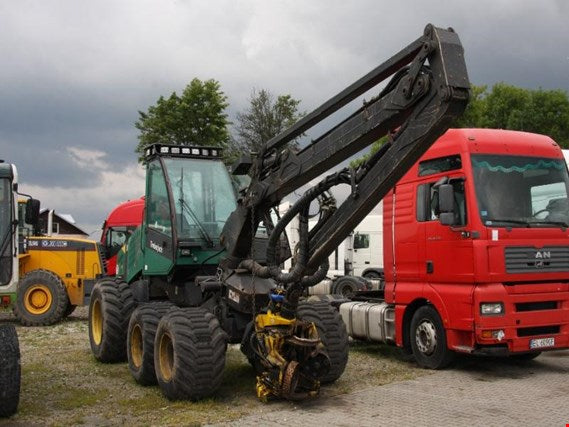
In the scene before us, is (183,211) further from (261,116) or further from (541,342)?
(261,116)

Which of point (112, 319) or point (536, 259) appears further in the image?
point (112, 319)

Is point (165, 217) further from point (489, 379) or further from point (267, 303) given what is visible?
point (489, 379)

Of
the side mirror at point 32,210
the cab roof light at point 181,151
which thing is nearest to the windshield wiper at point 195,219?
the cab roof light at point 181,151

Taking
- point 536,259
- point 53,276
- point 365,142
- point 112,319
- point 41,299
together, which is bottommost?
point 112,319

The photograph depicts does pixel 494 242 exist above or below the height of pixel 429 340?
above

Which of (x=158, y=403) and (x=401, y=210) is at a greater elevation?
(x=401, y=210)

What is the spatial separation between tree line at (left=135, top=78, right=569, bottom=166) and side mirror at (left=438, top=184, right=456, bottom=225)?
2002 cm

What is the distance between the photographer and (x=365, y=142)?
6625mm

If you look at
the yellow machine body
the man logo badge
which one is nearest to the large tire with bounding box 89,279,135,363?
the yellow machine body

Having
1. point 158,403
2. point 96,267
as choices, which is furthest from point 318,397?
point 96,267

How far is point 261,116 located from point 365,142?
112ft

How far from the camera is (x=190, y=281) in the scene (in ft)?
30.7

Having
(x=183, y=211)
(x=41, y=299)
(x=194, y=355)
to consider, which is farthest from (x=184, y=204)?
(x=41, y=299)

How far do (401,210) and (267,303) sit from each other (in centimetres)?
344
